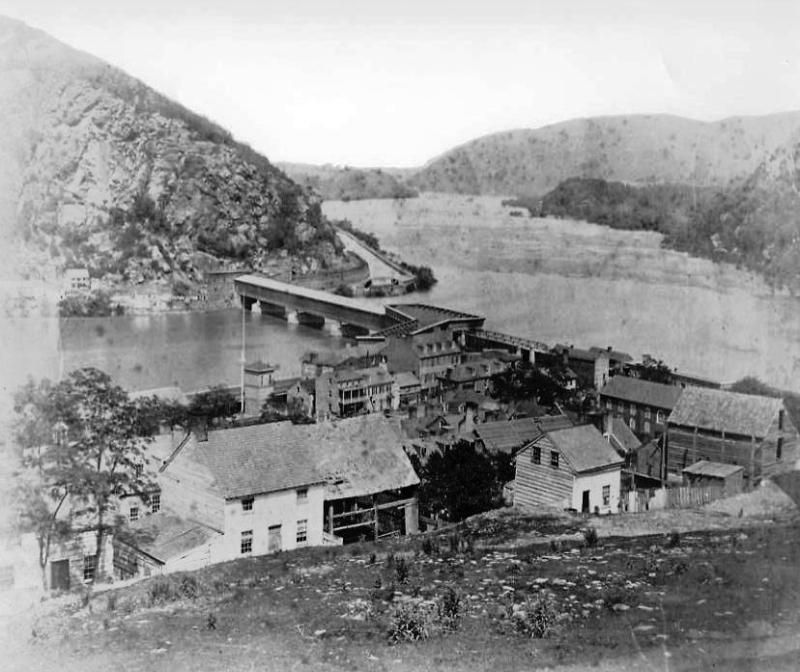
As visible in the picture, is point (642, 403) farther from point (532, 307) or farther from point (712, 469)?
point (532, 307)

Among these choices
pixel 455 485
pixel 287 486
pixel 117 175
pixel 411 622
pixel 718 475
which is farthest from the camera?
pixel 455 485

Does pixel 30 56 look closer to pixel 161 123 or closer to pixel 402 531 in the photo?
pixel 161 123

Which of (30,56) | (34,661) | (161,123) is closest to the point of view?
(34,661)

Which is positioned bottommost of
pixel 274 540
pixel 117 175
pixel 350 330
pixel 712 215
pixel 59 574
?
pixel 59 574

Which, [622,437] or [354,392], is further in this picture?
[354,392]

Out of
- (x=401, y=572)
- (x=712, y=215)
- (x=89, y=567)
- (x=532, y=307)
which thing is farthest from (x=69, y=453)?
(x=712, y=215)

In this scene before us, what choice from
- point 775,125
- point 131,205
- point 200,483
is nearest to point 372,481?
point 200,483

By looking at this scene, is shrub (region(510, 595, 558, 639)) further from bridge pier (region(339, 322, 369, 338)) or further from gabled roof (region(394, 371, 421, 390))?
bridge pier (region(339, 322, 369, 338))

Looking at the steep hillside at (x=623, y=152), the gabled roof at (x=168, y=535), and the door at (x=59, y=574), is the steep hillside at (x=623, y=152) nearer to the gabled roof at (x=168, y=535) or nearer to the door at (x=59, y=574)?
the gabled roof at (x=168, y=535)
